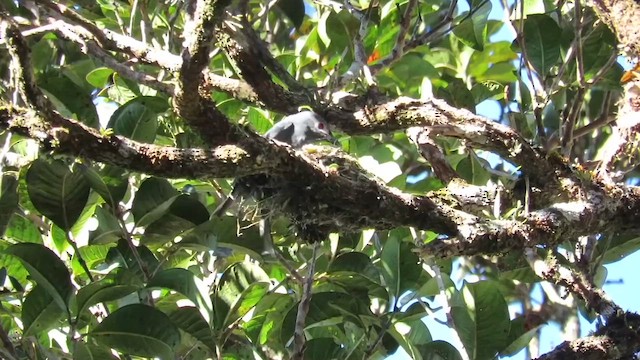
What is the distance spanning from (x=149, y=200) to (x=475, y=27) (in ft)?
3.96

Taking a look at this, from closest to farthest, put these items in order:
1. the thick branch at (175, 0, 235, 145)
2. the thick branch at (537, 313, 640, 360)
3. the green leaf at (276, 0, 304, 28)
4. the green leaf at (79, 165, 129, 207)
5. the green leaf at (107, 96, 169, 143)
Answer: the thick branch at (175, 0, 235, 145)
the thick branch at (537, 313, 640, 360)
the green leaf at (79, 165, 129, 207)
the green leaf at (107, 96, 169, 143)
the green leaf at (276, 0, 304, 28)

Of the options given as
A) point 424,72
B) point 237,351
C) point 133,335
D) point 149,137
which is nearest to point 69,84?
point 149,137

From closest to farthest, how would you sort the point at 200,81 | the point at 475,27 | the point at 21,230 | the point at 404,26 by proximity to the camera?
1. the point at 200,81
2. the point at 21,230
3. the point at 404,26
4. the point at 475,27

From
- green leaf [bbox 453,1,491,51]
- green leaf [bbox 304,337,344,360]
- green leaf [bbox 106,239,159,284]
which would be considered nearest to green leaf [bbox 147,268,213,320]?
green leaf [bbox 106,239,159,284]

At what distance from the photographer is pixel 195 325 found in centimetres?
201

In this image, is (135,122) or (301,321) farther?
(135,122)

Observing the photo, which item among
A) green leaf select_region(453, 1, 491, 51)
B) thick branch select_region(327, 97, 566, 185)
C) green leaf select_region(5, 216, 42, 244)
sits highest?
green leaf select_region(453, 1, 491, 51)

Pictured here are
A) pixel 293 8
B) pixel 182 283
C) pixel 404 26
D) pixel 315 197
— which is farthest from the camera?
pixel 293 8

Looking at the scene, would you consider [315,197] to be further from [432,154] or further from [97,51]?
[97,51]

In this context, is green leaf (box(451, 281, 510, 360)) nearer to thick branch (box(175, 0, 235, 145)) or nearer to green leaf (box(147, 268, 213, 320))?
green leaf (box(147, 268, 213, 320))

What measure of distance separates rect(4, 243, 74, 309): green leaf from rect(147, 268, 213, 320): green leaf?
7.8 inches

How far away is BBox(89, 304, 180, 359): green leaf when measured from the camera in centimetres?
185

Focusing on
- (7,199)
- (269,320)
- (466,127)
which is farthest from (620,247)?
(7,199)

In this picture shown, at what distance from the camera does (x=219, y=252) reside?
2.15m
